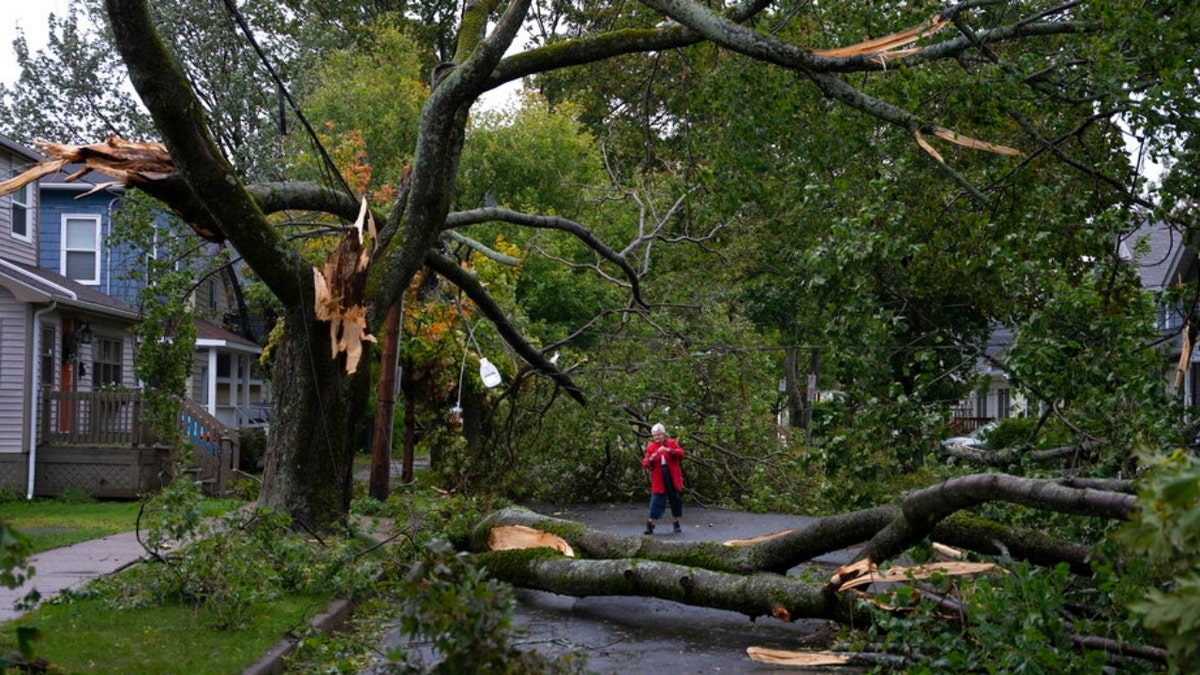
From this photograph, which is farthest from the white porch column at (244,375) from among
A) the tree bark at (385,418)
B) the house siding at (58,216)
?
the tree bark at (385,418)

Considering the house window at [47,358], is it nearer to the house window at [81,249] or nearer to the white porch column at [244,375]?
the house window at [81,249]

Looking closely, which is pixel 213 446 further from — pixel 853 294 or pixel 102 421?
pixel 853 294

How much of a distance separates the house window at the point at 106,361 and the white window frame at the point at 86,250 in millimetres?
2410

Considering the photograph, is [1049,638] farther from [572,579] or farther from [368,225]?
[368,225]

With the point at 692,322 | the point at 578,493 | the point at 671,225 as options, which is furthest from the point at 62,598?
the point at 671,225

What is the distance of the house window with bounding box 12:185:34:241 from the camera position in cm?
2353

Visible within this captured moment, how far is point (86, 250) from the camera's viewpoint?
2861 centimetres

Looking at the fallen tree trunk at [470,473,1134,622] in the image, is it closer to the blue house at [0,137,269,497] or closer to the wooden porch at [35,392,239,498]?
the blue house at [0,137,269,497]

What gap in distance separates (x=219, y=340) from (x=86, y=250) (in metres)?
5.64

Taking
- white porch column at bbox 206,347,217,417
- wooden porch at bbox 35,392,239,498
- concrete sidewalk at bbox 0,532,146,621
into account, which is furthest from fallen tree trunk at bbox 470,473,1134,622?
white porch column at bbox 206,347,217,417

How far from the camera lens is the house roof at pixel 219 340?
33.4 meters

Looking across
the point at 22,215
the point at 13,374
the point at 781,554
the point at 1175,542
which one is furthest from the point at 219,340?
the point at 1175,542

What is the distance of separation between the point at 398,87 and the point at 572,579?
2590 centimetres

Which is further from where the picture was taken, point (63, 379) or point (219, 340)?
point (219, 340)
